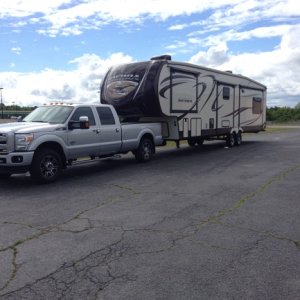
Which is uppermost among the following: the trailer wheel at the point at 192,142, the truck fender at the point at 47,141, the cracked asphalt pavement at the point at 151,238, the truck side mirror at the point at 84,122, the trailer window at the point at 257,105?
the trailer window at the point at 257,105

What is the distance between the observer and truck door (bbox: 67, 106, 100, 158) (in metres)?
10.8

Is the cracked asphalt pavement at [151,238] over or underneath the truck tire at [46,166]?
underneath

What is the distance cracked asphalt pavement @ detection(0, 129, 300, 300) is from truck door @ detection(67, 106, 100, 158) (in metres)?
0.84

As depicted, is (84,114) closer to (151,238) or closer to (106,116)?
(106,116)

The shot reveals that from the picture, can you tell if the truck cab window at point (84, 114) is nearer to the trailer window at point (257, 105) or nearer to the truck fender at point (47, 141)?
the truck fender at point (47, 141)

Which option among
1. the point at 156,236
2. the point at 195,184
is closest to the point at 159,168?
the point at 195,184

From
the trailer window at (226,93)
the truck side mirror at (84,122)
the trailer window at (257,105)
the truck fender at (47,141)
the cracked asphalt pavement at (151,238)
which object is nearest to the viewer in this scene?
the cracked asphalt pavement at (151,238)

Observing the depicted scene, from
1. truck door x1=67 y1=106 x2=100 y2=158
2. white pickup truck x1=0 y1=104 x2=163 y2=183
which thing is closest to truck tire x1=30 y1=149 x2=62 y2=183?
white pickup truck x1=0 y1=104 x2=163 y2=183

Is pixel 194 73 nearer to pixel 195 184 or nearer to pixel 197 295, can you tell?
pixel 195 184

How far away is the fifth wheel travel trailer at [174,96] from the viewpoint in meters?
14.3

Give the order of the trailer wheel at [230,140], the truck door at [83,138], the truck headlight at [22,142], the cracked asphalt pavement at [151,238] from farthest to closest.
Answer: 1. the trailer wheel at [230,140]
2. the truck door at [83,138]
3. the truck headlight at [22,142]
4. the cracked asphalt pavement at [151,238]

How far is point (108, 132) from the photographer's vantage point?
1209 centimetres

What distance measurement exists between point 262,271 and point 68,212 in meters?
3.69

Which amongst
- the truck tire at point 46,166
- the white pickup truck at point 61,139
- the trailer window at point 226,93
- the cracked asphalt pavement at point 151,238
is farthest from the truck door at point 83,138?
the trailer window at point 226,93
